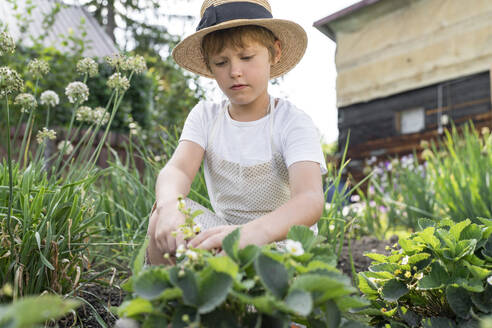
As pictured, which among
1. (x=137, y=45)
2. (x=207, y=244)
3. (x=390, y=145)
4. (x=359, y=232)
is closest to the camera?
(x=207, y=244)

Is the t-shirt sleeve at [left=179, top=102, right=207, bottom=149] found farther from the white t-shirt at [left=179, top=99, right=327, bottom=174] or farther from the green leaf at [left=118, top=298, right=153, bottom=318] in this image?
the green leaf at [left=118, top=298, right=153, bottom=318]

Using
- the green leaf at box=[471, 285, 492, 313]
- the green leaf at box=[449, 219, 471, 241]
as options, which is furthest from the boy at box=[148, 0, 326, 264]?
the green leaf at box=[471, 285, 492, 313]

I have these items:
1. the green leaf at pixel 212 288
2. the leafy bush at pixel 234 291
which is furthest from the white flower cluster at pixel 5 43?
the green leaf at pixel 212 288

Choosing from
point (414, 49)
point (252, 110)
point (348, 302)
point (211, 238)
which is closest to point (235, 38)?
point (252, 110)

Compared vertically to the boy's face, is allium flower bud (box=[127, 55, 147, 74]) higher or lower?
higher

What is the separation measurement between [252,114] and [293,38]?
36 centimetres

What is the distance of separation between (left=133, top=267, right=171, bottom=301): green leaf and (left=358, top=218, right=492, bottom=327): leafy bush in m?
0.63

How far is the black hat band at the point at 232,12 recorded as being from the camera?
148 centimetres

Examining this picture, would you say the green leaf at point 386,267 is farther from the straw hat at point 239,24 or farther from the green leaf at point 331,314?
the straw hat at point 239,24

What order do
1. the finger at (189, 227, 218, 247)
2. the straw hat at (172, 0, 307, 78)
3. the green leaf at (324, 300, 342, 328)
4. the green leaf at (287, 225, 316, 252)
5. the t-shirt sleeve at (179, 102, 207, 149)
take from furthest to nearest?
the t-shirt sleeve at (179, 102, 207, 149), the straw hat at (172, 0, 307, 78), the finger at (189, 227, 218, 247), the green leaf at (287, 225, 316, 252), the green leaf at (324, 300, 342, 328)

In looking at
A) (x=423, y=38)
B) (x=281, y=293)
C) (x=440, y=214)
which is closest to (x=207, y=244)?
(x=281, y=293)

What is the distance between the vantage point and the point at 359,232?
4059mm

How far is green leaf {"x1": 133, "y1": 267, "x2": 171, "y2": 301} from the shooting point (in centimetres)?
68

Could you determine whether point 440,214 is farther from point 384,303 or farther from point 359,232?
point 384,303
